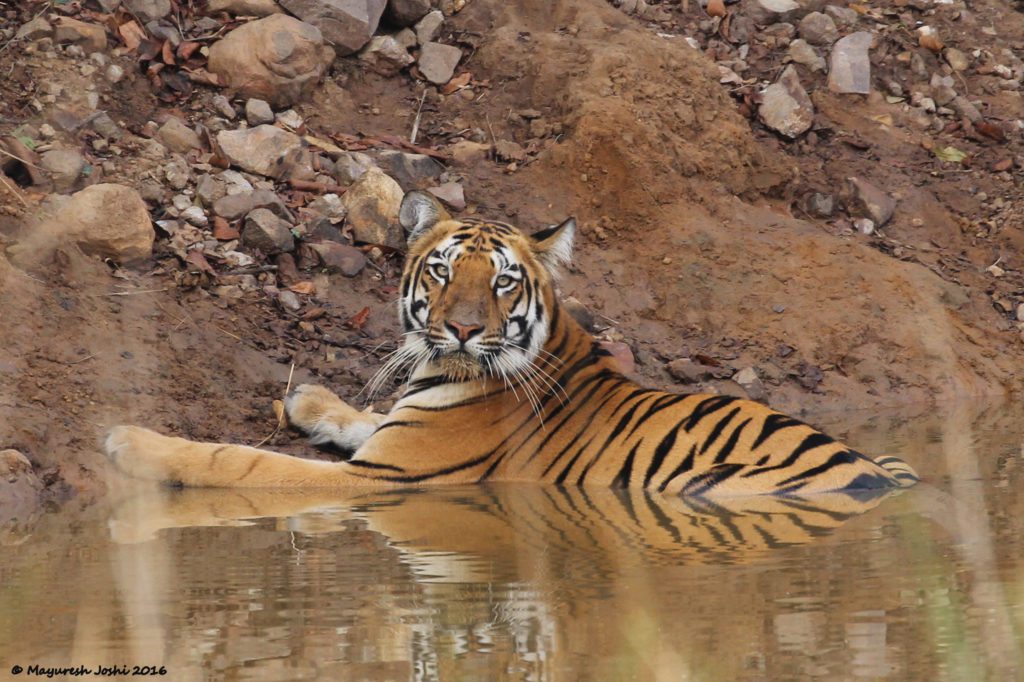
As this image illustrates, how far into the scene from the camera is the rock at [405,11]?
9.93m

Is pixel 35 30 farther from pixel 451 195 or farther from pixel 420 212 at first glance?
pixel 420 212

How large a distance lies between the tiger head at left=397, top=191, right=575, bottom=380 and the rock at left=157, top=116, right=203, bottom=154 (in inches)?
87.3

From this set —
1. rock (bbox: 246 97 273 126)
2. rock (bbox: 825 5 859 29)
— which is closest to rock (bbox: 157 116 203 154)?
rock (bbox: 246 97 273 126)

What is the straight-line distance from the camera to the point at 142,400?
645 cm

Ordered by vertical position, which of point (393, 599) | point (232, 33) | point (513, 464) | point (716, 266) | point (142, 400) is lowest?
point (393, 599)

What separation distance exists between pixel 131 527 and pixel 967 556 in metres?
2.82

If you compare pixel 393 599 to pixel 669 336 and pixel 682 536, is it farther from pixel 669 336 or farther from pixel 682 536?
pixel 669 336

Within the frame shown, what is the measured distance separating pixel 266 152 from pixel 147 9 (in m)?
1.43

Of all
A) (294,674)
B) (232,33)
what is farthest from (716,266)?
(294,674)

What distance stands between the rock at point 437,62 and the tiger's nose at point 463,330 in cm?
432

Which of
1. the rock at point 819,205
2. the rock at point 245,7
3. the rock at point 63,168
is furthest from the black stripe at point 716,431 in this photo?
the rock at point 245,7

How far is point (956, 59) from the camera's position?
1177 cm

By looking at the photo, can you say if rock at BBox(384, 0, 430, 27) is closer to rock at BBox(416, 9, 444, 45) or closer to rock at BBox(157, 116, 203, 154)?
rock at BBox(416, 9, 444, 45)

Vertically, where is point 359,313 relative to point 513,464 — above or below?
above
